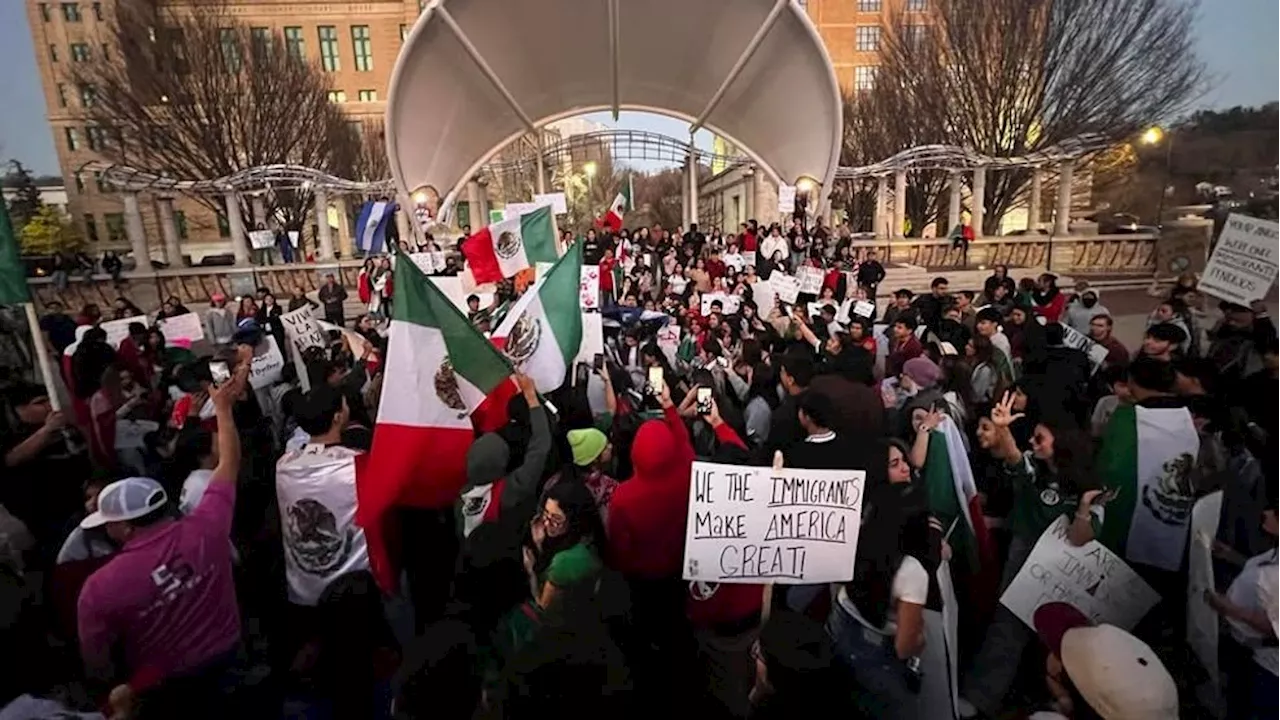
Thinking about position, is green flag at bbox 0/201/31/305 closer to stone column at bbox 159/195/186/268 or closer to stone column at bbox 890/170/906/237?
stone column at bbox 159/195/186/268

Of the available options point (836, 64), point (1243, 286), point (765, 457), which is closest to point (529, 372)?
point (765, 457)

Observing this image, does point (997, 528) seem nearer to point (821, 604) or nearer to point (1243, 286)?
point (821, 604)

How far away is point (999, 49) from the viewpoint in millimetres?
22688

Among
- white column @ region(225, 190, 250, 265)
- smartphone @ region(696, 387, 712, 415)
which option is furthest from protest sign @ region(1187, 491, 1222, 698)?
white column @ region(225, 190, 250, 265)

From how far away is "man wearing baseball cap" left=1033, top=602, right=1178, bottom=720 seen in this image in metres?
1.80

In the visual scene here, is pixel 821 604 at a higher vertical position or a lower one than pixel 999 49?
lower

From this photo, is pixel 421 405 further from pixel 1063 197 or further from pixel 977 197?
pixel 1063 197

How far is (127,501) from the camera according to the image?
270 cm

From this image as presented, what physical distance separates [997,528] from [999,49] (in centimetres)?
2400

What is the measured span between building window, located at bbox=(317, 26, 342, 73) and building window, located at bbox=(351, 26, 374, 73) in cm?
140

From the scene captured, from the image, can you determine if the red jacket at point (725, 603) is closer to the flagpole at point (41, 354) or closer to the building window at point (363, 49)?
the flagpole at point (41, 354)

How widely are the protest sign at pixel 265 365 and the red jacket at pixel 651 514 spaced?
4.55 m

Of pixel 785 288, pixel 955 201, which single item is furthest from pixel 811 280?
pixel 955 201

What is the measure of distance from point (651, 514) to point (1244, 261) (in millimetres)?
6018
